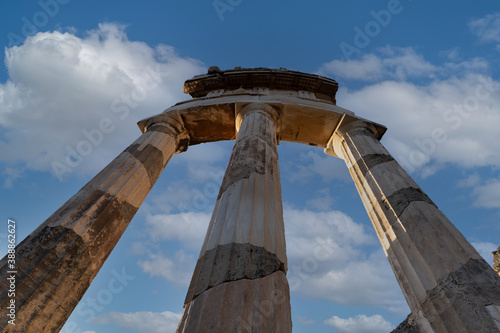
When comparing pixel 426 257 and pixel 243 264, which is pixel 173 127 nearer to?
pixel 243 264

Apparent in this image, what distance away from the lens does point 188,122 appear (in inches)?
429

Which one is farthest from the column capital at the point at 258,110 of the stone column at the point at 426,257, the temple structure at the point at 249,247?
the stone column at the point at 426,257

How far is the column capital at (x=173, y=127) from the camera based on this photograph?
1009cm

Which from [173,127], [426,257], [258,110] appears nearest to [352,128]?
[258,110]

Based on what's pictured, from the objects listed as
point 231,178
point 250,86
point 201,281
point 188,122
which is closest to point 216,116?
point 188,122

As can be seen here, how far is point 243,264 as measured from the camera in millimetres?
3502

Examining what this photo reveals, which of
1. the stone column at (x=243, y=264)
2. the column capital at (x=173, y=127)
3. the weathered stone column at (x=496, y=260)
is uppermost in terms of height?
the weathered stone column at (x=496, y=260)

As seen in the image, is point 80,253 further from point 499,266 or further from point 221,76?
point 499,266

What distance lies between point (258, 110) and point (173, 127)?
3.62m

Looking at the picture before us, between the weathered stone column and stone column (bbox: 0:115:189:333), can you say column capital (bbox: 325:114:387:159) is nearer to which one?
stone column (bbox: 0:115:189:333)

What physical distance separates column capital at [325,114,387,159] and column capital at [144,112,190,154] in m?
6.40

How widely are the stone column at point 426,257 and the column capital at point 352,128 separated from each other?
2.13m

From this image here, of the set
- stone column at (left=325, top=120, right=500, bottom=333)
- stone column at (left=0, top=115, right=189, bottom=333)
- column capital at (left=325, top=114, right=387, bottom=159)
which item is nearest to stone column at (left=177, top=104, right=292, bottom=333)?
stone column at (left=325, top=120, right=500, bottom=333)

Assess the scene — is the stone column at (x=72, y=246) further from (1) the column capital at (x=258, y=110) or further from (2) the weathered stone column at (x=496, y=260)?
(2) the weathered stone column at (x=496, y=260)
